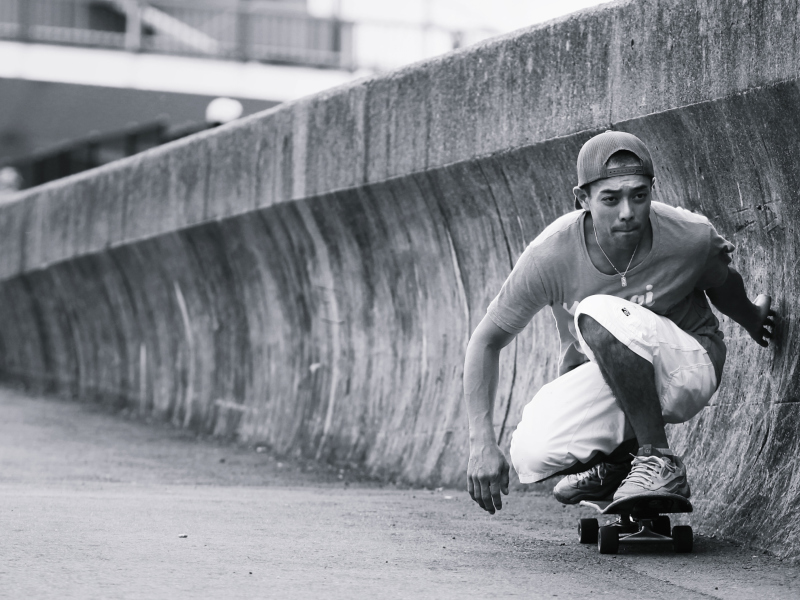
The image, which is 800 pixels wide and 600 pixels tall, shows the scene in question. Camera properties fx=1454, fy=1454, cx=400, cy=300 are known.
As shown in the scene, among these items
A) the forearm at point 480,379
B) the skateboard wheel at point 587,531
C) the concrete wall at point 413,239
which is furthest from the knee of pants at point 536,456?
the concrete wall at point 413,239

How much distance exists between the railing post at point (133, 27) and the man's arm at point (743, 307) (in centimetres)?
2393

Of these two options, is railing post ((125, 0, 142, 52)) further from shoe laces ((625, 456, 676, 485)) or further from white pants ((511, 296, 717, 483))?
shoe laces ((625, 456, 676, 485))

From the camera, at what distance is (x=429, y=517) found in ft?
18.5

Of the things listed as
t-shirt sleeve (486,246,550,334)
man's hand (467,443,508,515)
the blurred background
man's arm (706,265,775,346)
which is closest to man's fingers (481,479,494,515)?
man's hand (467,443,508,515)

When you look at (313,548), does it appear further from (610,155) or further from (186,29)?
(186,29)

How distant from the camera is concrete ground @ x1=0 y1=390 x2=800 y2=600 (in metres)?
3.80

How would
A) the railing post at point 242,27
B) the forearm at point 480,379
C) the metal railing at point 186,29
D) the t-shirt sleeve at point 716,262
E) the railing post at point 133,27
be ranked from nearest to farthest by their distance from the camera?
the t-shirt sleeve at point 716,262 → the forearm at point 480,379 → the railing post at point 133,27 → the metal railing at point 186,29 → the railing post at point 242,27

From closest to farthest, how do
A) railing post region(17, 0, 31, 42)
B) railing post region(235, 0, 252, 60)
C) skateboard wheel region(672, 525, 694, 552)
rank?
skateboard wheel region(672, 525, 694, 552) → railing post region(17, 0, 31, 42) → railing post region(235, 0, 252, 60)

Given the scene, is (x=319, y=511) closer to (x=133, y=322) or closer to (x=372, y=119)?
(x=372, y=119)

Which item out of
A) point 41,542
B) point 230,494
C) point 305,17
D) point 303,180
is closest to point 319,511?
point 230,494

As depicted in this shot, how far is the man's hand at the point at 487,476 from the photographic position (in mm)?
4504

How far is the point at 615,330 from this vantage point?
4.41 meters

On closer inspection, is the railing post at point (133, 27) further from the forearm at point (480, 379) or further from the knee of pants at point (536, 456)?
the knee of pants at point (536, 456)

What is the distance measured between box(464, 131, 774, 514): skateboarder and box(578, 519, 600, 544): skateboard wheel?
3.3 inches
